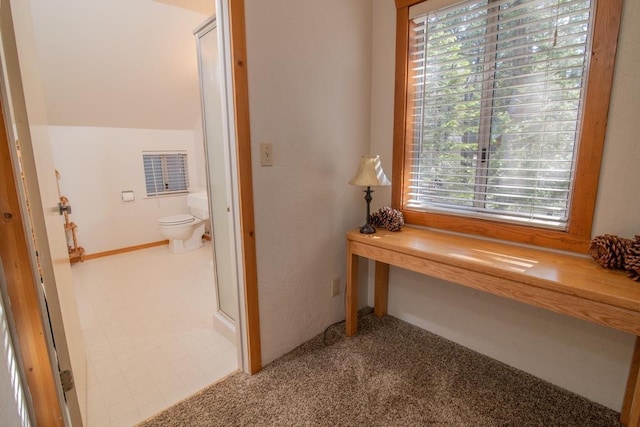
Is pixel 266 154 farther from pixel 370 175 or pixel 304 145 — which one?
pixel 370 175

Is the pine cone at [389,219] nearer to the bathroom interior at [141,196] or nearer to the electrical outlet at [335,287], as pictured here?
the electrical outlet at [335,287]

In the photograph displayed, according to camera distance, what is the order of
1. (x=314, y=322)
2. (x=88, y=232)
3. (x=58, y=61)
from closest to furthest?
(x=314, y=322), (x=58, y=61), (x=88, y=232)

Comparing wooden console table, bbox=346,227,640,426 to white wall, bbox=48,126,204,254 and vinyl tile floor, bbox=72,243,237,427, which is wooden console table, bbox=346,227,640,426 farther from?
white wall, bbox=48,126,204,254

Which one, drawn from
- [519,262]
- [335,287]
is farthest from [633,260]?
[335,287]

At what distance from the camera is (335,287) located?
2174 mm

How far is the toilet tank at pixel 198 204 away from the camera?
13.2ft

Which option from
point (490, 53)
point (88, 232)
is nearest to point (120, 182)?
point (88, 232)

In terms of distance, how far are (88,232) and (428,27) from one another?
4.15 metres

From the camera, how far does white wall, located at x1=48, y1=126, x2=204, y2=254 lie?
3562 millimetres

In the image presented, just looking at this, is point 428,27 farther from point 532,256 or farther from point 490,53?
point 532,256

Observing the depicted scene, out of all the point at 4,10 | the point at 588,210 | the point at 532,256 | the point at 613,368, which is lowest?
the point at 613,368

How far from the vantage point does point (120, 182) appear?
3.93 metres

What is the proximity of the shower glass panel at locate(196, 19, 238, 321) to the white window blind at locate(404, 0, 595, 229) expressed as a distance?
4.07 feet

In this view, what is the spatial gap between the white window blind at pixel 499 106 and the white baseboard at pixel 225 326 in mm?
1516
